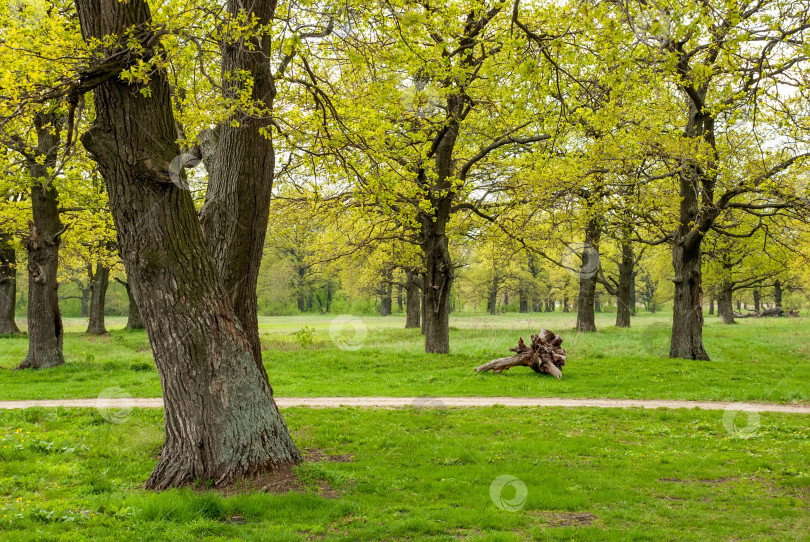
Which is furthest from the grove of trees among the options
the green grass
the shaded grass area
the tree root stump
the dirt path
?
the dirt path

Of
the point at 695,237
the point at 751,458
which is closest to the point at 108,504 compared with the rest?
the point at 751,458

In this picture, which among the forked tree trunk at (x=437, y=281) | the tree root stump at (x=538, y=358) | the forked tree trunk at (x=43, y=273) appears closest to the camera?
the tree root stump at (x=538, y=358)

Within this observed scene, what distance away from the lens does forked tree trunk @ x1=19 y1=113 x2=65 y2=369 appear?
18969 millimetres

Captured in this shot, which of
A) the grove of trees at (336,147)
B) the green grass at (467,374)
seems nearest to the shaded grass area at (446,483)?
the grove of trees at (336,147)

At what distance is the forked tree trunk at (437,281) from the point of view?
20.7 m

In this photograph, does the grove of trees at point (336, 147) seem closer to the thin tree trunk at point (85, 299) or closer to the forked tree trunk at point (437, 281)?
the forked tree trunk at point (437, 281)

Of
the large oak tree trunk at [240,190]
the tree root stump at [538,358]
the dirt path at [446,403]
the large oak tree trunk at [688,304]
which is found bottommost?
the dirt path at [446,403]

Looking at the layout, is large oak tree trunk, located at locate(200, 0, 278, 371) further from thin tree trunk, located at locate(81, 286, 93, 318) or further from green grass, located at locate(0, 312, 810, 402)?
thin tree trunk, located at locate(81, 286, 93, 318)

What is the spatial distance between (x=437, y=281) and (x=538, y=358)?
479cm

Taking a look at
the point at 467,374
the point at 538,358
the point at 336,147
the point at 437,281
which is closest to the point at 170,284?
the point at 336,147

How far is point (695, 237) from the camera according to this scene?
19.9m

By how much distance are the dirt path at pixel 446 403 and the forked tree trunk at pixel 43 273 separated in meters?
5.73

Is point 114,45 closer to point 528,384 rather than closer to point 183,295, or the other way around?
point 183,295

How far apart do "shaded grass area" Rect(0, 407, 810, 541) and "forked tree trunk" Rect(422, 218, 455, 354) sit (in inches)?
361
